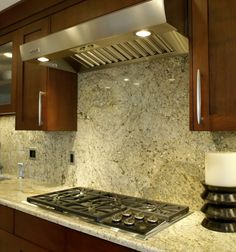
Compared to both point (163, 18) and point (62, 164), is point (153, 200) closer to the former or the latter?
point (62, 164)

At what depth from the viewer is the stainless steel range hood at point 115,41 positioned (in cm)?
109

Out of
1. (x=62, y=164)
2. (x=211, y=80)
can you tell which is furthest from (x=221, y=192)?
(x=62, y=164)

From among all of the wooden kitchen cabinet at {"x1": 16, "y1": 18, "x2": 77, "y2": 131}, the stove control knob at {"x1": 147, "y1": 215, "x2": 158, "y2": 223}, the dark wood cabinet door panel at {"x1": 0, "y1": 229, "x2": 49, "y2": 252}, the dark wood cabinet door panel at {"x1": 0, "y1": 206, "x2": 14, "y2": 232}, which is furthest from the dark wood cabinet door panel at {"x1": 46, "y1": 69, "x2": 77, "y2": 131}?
the stove control knob at {"x1": 147, "y1": 215, "x2": 158, "y2": 223}

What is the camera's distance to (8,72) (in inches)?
89.2

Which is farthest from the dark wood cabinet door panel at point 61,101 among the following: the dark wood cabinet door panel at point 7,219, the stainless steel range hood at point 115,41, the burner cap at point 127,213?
the burner cap at point 127,213

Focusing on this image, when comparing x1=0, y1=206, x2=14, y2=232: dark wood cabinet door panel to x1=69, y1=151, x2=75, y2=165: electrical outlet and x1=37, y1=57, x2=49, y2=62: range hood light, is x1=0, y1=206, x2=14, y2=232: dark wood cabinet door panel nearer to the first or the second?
x1=69, y1=151, x2=75, y2=165: electrical outlet

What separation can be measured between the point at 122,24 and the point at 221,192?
2.82ft

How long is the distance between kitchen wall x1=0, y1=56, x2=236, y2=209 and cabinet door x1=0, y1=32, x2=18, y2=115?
17.8 inches

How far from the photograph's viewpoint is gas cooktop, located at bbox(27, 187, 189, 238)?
3.88 feet

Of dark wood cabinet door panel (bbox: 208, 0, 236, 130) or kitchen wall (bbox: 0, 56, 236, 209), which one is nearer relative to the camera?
dark wood cabinet door panel (bbox: 208, 0, 236, 130)


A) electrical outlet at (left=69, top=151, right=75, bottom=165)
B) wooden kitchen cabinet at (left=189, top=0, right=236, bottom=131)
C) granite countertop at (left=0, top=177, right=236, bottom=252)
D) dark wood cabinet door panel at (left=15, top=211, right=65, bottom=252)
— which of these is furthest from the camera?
electrical outlet at (left=69, top=151, right=75, bottom=165)

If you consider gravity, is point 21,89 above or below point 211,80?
above

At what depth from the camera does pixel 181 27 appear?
3.90ft

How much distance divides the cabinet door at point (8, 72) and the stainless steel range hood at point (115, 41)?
0.58m
